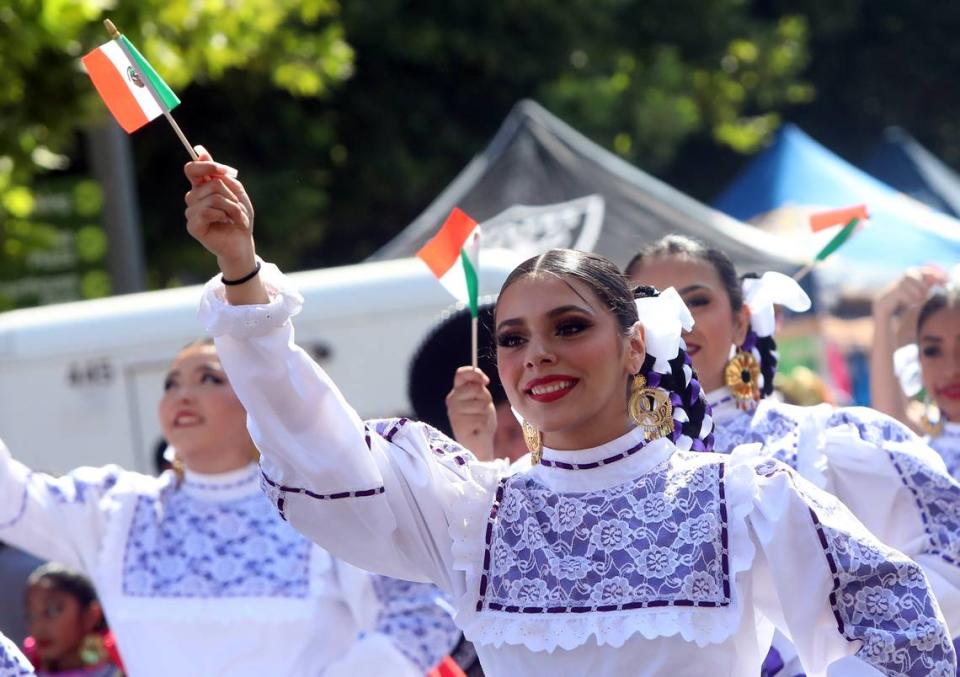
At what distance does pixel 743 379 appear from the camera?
4.06 metres

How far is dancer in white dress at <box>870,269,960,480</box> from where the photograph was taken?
A: 4.64 meters

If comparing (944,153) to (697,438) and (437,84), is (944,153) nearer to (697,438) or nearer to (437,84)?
(437,84)

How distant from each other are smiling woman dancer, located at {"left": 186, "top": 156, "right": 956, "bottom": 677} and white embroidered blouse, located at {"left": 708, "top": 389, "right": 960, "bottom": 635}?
681 mm

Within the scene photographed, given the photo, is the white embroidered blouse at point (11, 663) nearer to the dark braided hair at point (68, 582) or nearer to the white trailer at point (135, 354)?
the dark braided hair at point (68, 582)

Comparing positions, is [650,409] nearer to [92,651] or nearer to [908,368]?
[908,368]

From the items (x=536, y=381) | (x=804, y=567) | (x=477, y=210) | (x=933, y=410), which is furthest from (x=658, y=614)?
(x=477, y=210)

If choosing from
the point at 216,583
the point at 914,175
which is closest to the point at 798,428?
the point at 216,583

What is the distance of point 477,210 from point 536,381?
4154mm

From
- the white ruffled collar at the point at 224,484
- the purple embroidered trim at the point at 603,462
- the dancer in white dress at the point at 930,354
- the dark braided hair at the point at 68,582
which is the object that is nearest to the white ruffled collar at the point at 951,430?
the dancer in white dress at the point at 930,354

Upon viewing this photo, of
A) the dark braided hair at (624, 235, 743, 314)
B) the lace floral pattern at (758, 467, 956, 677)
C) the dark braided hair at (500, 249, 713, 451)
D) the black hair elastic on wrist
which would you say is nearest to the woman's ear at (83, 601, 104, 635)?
the dark braided hair at (624, 235, 743, 314)

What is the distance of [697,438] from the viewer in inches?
126

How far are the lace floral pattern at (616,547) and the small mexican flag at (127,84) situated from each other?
897mm

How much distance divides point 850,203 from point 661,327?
710cm

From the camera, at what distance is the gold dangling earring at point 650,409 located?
117 inches
